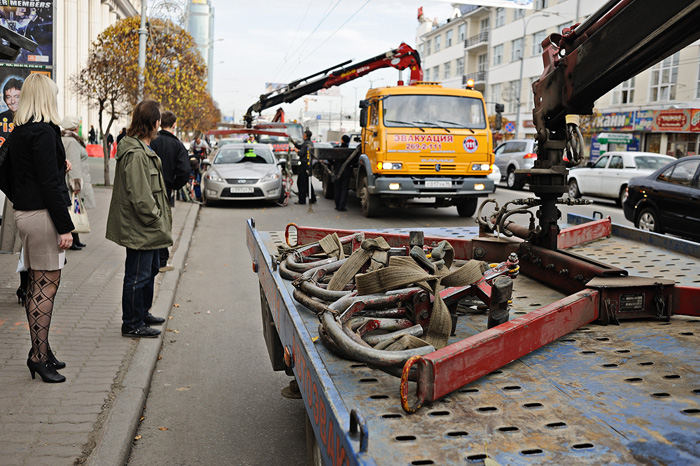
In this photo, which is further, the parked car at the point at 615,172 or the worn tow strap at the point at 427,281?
the parked car at the point at 615,172

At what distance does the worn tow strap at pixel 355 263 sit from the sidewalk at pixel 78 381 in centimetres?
158

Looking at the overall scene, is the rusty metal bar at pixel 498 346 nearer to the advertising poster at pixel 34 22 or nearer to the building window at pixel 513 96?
the advertising poster at pixel 34 22

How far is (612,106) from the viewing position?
39.8 m

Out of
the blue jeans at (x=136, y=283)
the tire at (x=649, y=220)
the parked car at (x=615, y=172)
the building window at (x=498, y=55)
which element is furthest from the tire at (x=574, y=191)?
the building window at (x=498, y=55)

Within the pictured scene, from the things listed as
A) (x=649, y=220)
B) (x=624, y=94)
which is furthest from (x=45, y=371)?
(x=624, y=94)

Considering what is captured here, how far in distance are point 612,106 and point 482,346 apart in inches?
1641

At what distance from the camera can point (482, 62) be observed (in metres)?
59.7

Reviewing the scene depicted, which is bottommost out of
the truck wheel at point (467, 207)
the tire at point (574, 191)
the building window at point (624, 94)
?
the truck wheel at point (467, 207)

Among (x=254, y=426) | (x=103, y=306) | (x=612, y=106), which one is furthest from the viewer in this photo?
(x=612, y=106)

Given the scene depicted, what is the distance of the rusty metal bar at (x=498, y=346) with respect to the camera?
1.91m

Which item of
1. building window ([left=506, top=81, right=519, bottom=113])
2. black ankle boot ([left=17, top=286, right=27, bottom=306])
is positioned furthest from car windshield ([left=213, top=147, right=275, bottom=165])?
building window ([left=506, top=81, right=519, bottom=113])

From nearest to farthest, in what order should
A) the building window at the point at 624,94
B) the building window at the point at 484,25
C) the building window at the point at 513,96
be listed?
the building window at the point at 624,94 → the building window at the point at 513,96 → the building window at the point at 484,25

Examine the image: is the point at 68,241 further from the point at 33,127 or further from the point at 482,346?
the point at 482,346

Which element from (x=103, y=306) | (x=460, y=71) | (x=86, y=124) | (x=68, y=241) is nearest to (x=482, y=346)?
(x=68, y=241)
